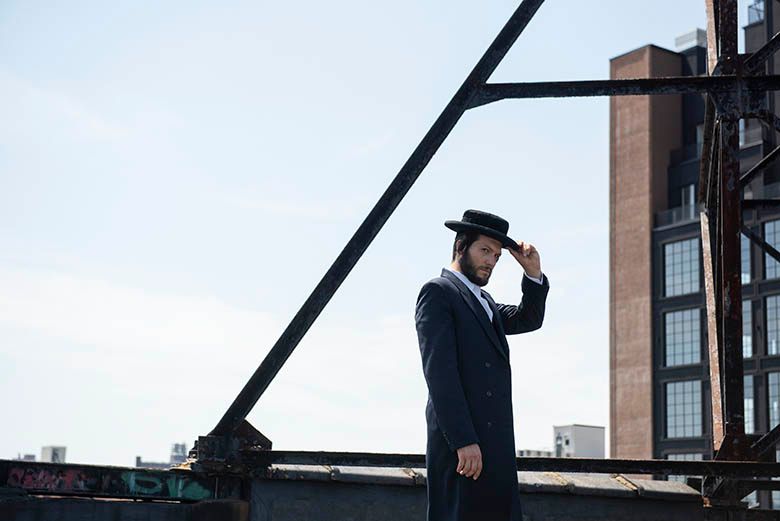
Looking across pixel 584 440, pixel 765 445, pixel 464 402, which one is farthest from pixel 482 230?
pixel 584 440

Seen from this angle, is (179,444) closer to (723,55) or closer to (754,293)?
(754,293)

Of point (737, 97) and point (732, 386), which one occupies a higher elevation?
point (737, 97)

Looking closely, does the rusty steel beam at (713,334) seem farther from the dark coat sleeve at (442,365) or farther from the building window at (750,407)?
the building window at (750,407)

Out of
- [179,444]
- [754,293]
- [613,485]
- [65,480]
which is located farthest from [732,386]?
[179,444]

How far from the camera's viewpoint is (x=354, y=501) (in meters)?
6.66

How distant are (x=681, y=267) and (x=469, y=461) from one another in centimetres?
5174

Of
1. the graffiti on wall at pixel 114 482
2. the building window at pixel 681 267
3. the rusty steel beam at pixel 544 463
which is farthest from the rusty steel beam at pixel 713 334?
the building window at pixel 681 267

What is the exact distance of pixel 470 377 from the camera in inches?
197

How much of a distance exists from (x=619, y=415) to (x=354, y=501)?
52178 mm

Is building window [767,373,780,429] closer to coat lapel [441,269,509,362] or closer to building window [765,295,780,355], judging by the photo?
building window [765,295,780,355]

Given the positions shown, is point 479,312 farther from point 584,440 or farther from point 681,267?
point 584,440

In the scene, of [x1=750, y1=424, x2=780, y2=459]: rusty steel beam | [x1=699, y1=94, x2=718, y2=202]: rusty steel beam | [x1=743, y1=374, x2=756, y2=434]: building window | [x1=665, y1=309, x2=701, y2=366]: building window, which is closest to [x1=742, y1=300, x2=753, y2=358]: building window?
[x1=743, y1=374, x2=756, y2=434]: building window

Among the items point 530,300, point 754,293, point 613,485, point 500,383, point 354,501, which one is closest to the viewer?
point 500,383

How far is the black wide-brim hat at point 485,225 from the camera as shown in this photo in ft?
16.9
